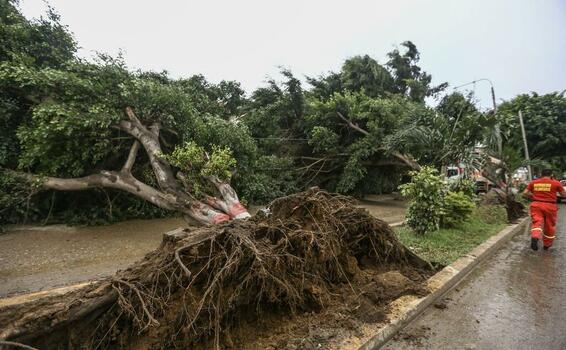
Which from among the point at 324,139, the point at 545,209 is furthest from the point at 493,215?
the point at 324,139

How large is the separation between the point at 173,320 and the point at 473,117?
949 cm

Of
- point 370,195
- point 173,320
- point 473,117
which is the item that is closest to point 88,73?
point 173,320

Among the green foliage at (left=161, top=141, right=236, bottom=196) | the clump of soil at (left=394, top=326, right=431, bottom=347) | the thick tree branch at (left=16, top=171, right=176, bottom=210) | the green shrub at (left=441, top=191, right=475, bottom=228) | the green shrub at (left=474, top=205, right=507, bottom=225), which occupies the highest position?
the green foliage at (left=161, top=141, right=236, bottom=196)

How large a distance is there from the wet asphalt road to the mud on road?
4772mm

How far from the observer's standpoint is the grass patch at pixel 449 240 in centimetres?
489

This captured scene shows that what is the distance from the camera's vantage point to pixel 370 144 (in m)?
13.4

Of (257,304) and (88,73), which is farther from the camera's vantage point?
(88,73)

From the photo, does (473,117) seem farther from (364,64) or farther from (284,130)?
(364,64)

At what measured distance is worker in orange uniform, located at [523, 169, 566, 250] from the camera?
5.62m

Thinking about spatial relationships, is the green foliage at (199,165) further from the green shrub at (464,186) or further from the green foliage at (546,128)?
the green foliage at (546,128)

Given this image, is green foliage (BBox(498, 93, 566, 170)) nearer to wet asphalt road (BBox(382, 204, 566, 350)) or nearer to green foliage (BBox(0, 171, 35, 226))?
wet asphalt road (BBox(382, 204, 566, 350))

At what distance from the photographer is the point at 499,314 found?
3.17 m

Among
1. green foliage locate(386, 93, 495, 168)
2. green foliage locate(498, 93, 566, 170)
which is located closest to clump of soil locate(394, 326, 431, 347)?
green foliage locate(386, 93, 495, 168)

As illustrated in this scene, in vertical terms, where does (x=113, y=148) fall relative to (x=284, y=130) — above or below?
below
